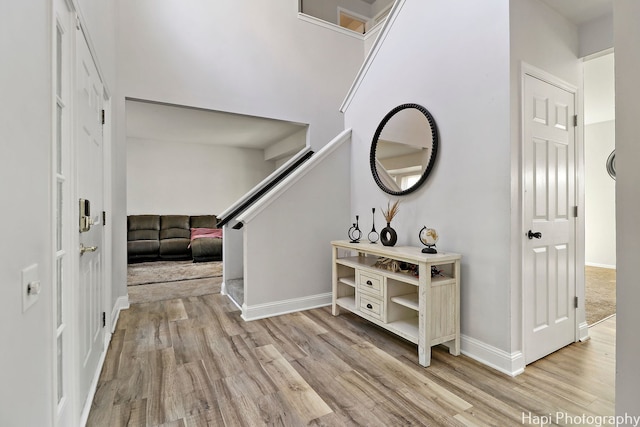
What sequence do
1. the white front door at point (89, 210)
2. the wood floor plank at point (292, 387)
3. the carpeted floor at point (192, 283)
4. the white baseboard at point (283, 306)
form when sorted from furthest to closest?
the carpeted floor at point (192, 283) < the white baseboard at point (283, 306) < the wood floor plank at point (292, 387) < the white front door at point (89, 210)

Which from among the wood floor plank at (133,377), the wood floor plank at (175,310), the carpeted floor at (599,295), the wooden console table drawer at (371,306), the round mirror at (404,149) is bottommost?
the wood floor plank at (133,377)

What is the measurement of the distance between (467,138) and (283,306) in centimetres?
224

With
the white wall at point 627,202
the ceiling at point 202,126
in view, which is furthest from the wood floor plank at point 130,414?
the ceiling at point 202,126

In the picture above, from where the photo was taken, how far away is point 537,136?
2.08 metres

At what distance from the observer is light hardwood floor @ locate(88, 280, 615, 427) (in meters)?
1.56

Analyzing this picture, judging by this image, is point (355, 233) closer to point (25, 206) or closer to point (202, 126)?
point (25, 206)

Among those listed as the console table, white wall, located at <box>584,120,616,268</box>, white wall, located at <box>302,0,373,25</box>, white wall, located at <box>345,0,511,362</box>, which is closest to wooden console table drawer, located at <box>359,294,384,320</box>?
the console table

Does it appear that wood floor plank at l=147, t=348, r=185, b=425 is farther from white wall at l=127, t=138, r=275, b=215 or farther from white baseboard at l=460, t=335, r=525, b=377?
white wall at l=127, t=138, r=275, b=215

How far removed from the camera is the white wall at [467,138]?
6.52 ft

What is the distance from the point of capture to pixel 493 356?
2.01 metres

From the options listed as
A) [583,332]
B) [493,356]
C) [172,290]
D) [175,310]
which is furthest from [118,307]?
[583,332]

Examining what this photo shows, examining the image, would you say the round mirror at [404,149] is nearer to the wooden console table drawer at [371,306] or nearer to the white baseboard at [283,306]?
the wooden console table drawer at [371,306]

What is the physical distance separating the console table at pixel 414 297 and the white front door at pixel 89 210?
6.16 feet

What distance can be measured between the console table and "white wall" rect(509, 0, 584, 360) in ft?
1.15
